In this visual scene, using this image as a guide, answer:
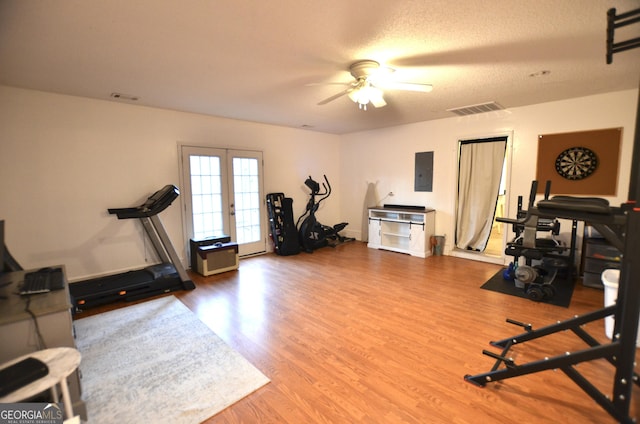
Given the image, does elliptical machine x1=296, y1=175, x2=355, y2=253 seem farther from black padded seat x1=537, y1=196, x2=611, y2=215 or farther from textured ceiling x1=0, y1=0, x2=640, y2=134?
black padded seat x1=537, y1=196, x2=611, y2=215

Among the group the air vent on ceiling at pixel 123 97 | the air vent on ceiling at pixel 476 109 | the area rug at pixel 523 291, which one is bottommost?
the area rug at pixel 523 291

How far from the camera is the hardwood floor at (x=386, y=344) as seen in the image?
1842 mm

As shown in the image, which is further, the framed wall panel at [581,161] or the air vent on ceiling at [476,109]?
the air vent on ceiling at [476,109]

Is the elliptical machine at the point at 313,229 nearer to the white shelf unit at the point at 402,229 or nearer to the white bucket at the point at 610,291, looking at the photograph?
the white shelf unit at the point at 402,229

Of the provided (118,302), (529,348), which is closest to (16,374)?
(118,302)

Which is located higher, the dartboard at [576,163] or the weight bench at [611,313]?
the dartboard at [576,163]

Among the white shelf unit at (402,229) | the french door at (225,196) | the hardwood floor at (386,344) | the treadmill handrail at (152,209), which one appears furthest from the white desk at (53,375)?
the white shelf unit at (402,229)

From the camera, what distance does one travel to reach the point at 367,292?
376 cm

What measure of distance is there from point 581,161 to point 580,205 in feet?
10.8

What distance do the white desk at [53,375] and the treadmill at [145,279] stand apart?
84.9 inches

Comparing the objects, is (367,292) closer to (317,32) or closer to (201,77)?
(317,32)

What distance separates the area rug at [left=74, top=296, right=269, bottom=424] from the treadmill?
0.36 metres

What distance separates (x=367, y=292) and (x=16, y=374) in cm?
318

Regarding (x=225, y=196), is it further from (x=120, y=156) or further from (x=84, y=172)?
(x=84, y=172)
